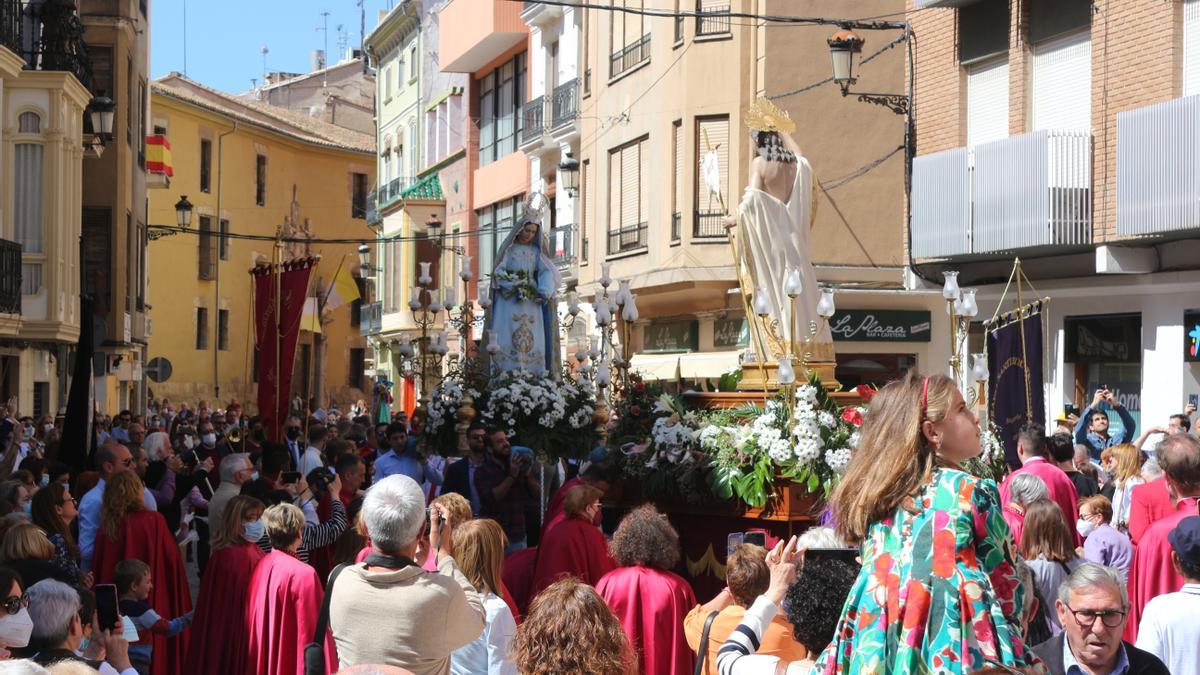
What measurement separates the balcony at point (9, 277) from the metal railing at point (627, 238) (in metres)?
10.6

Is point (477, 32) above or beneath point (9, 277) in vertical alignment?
above

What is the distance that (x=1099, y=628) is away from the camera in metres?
5.28

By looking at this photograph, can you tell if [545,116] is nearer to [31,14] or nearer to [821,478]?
[31,14]

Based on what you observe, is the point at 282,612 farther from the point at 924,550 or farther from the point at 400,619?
the point at 924,550

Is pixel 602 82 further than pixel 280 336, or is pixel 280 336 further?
pixel 602 82

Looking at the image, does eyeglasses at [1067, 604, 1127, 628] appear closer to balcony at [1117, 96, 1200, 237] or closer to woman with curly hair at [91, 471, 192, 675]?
woman with curly hair at [91, 471, 192, 675]

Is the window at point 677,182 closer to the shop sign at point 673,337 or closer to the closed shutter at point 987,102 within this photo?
the shop sign at point 673,337

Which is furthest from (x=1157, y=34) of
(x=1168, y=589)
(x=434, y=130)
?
(x=434, y=130)

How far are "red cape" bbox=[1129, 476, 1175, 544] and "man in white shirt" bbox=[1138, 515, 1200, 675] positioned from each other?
7.52 ft

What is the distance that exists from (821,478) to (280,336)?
19.6 feet

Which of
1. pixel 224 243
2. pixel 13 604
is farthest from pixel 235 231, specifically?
pixel 13 604

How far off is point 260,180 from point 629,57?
3114 centimetres

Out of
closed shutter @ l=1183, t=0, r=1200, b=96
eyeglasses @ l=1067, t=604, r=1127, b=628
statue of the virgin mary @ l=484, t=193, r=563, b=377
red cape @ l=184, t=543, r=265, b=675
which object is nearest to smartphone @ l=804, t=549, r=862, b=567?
eyeglasses @ l=1067, t=604, r=1127, b=628

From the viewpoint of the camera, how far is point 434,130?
48.4 metres
